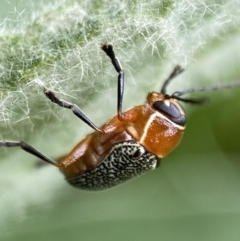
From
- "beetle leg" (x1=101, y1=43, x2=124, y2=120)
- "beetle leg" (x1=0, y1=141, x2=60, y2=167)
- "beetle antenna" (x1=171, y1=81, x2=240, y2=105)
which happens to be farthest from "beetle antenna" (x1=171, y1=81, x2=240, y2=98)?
"beetle leg" (x1=0, y1=141, x2=60, y2=167)

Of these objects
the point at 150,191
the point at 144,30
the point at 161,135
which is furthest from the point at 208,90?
the point at 144,30

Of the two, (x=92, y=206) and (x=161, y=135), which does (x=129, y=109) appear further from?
(x=92, y=206)

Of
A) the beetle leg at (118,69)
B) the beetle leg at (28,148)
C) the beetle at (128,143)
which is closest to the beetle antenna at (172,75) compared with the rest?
the beetle at (128,143)

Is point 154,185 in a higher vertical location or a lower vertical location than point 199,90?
lower

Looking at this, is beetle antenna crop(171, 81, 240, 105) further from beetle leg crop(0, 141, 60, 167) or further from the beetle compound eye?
beetle leg crop(0, 141, 60, 167)

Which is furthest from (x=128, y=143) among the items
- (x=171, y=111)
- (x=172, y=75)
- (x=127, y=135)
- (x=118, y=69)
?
(x=118, y=69)

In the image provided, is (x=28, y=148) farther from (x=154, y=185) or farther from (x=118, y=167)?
(x=154, y=185)

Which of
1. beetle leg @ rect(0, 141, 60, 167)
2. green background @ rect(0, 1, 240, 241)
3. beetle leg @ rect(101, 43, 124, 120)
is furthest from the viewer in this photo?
green background @ rect(0, 1, 240, 241)

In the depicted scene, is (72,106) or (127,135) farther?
(127,135)
